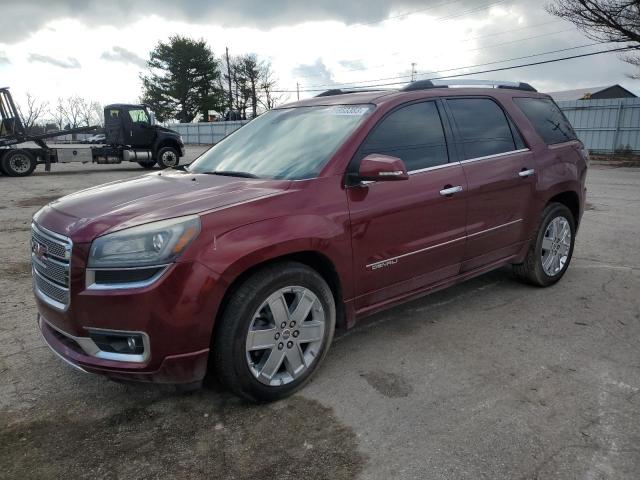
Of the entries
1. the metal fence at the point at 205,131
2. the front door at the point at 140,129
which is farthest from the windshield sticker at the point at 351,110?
the metal fence at the point at 205,131

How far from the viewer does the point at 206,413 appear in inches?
112

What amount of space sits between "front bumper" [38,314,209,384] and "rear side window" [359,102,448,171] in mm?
1634

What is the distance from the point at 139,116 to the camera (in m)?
19.6

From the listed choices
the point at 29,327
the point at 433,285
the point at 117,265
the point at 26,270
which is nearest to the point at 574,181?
the point at 433,285

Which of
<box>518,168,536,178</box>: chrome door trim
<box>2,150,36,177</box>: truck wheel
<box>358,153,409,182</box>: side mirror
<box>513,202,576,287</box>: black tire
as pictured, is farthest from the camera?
<box>2,150,36,177</box>: truck wheel

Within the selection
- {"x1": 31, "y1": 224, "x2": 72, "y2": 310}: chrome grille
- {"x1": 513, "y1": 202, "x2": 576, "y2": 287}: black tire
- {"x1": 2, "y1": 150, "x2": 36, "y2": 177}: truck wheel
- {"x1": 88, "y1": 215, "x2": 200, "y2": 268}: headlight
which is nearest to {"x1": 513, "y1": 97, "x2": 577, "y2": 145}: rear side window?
{"x1": 513, "y1": 202, "x2": 576, "y2": 287}: black tire

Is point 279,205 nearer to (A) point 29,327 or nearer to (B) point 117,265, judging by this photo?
(B) point 117,265

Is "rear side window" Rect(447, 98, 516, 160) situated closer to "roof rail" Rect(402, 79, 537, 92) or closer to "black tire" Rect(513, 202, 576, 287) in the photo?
"roof rail" Rect(402, 79, 537, 92)

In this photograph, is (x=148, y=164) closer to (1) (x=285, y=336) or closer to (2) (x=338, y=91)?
(2) (x=338, y=91)

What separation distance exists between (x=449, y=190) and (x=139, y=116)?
1830 cm

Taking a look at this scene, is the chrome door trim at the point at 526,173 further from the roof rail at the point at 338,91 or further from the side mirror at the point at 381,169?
the side mirror at the point at 381,169

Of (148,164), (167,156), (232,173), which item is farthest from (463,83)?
(148,164)

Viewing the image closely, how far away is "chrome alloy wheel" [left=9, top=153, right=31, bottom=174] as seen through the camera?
17.5 m

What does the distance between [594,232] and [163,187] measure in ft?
20.5
